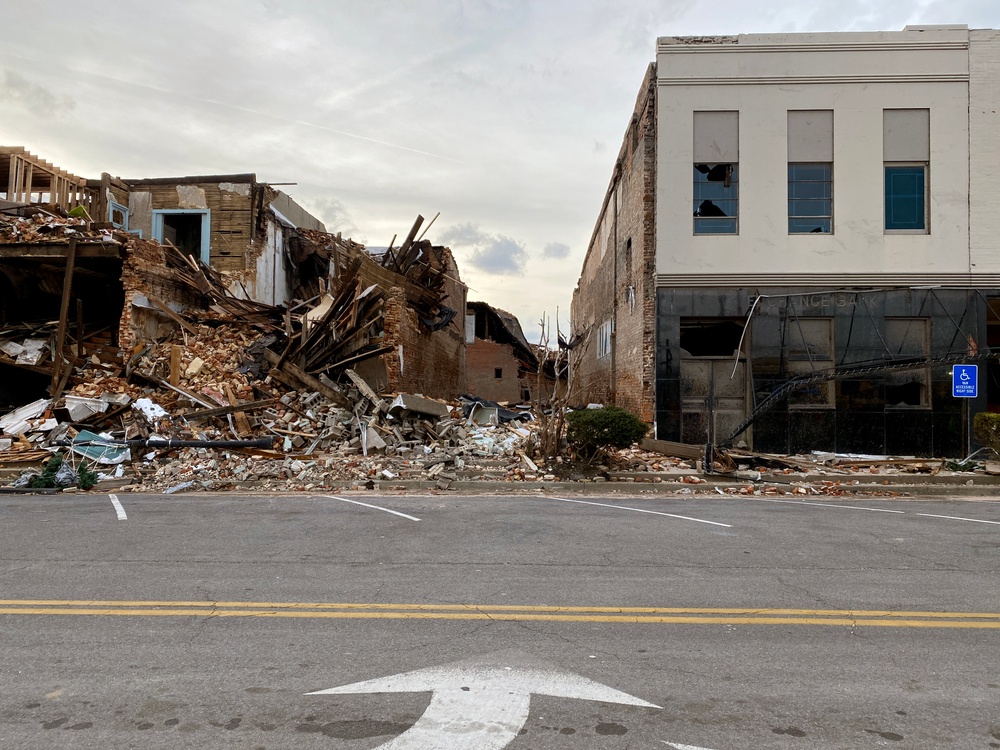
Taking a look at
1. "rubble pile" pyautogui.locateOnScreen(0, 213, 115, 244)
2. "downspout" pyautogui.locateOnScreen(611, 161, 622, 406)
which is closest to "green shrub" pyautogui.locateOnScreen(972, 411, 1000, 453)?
"downspout" pyautogui.locateOnScreen(611, 161, 622, 406)

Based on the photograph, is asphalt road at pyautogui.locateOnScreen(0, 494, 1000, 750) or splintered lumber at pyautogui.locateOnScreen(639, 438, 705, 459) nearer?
asphalt road at pyautogui.locateOnScreen(0, 494, 1000, 750)

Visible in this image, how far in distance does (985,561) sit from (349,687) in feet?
21.4

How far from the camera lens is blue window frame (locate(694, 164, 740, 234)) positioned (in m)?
17.6

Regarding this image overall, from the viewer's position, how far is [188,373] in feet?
58.0

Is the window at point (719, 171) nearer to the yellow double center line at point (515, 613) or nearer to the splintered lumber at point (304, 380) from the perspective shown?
the splintered lumber at point (304, 380)

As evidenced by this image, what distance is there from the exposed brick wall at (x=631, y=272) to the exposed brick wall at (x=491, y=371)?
10.6m

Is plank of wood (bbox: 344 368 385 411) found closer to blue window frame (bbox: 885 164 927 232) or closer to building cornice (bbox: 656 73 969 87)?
building cornice (bbox: 656 73 969 87)

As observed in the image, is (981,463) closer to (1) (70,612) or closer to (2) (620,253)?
(2) (620,253)

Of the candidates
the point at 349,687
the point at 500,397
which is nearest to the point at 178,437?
the point at 349,687

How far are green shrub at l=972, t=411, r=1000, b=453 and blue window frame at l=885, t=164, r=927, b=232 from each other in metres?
5.32

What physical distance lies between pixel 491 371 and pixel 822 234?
21915 millimetres

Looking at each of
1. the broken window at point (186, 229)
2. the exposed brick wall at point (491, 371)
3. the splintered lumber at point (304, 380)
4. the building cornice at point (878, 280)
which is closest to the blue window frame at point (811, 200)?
the building cornice at point (878, 280)

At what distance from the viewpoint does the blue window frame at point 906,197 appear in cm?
1750

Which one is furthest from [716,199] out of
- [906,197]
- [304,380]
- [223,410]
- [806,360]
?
[223,410]
